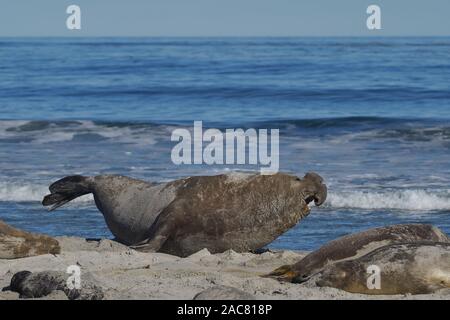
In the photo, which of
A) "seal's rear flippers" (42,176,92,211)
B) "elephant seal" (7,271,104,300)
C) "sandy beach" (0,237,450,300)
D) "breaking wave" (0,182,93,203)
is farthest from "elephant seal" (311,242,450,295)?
"breaking wave" (0,182,93,203)

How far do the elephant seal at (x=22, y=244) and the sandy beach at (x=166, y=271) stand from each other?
0.15 m

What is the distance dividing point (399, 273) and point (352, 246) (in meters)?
0.80

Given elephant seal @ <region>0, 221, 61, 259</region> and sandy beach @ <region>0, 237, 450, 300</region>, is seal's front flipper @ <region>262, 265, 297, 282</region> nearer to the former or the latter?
sandy beach @ <region>0, 237, 450, 300</region>

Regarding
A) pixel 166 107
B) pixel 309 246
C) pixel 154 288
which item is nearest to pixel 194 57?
pixel 166 107

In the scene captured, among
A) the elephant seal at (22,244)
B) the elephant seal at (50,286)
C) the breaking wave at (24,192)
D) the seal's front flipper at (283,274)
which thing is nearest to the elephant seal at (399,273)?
the seal's front flipper at (283,274)

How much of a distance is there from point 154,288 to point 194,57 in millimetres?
40975

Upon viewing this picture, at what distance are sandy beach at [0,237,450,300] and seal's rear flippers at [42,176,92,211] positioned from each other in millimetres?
598

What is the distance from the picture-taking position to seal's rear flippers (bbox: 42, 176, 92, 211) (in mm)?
10055

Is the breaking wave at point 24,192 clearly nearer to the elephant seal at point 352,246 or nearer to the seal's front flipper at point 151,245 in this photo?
the seal's front flipper at point 151,245

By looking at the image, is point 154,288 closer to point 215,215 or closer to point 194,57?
point 215,215

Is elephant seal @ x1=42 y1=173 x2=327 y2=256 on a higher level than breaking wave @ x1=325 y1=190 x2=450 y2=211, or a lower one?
higher

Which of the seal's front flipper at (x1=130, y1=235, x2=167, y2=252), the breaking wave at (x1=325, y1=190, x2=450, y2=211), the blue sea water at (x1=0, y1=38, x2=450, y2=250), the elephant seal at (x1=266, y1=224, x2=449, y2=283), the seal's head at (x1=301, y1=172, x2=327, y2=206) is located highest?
the seal's head at (x1=301, y1=172, x2=327, y2=206)

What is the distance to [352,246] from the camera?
794cm

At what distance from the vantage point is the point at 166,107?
27.2 meters
